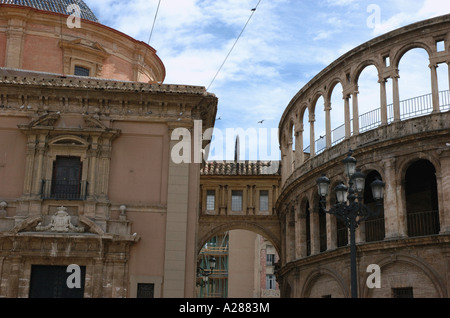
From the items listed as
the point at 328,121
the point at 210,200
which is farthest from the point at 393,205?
the point at 210,200

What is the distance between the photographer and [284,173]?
3509cm

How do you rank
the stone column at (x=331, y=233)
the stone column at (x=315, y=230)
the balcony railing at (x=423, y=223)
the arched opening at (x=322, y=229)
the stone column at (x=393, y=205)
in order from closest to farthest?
the stone column at (x=393, y=205)
the balcony railing at (x=423, y=223)
the stone column at (x=331, y=233)
the stone column at (x=315, y=230)
the arched opening at (x=322, y=229)

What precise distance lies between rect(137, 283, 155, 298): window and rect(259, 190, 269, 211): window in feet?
52.8

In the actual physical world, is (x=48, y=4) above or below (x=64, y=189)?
above

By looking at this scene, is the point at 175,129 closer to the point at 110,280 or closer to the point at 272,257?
the point at 110,280

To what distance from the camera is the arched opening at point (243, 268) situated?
5488cm

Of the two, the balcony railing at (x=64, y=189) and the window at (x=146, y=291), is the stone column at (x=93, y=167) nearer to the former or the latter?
the balcony railing at (x=64, y=189)

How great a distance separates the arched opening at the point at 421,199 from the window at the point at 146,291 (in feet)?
33.1

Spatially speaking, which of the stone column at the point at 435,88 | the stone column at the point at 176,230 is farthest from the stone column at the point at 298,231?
the stone column at the point at 176,230

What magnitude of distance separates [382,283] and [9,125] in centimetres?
1432

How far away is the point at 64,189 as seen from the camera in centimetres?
2177

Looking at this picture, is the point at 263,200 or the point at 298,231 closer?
the point at 298,231

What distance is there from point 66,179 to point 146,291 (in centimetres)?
454

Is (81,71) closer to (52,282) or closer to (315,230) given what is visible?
(52,282)
